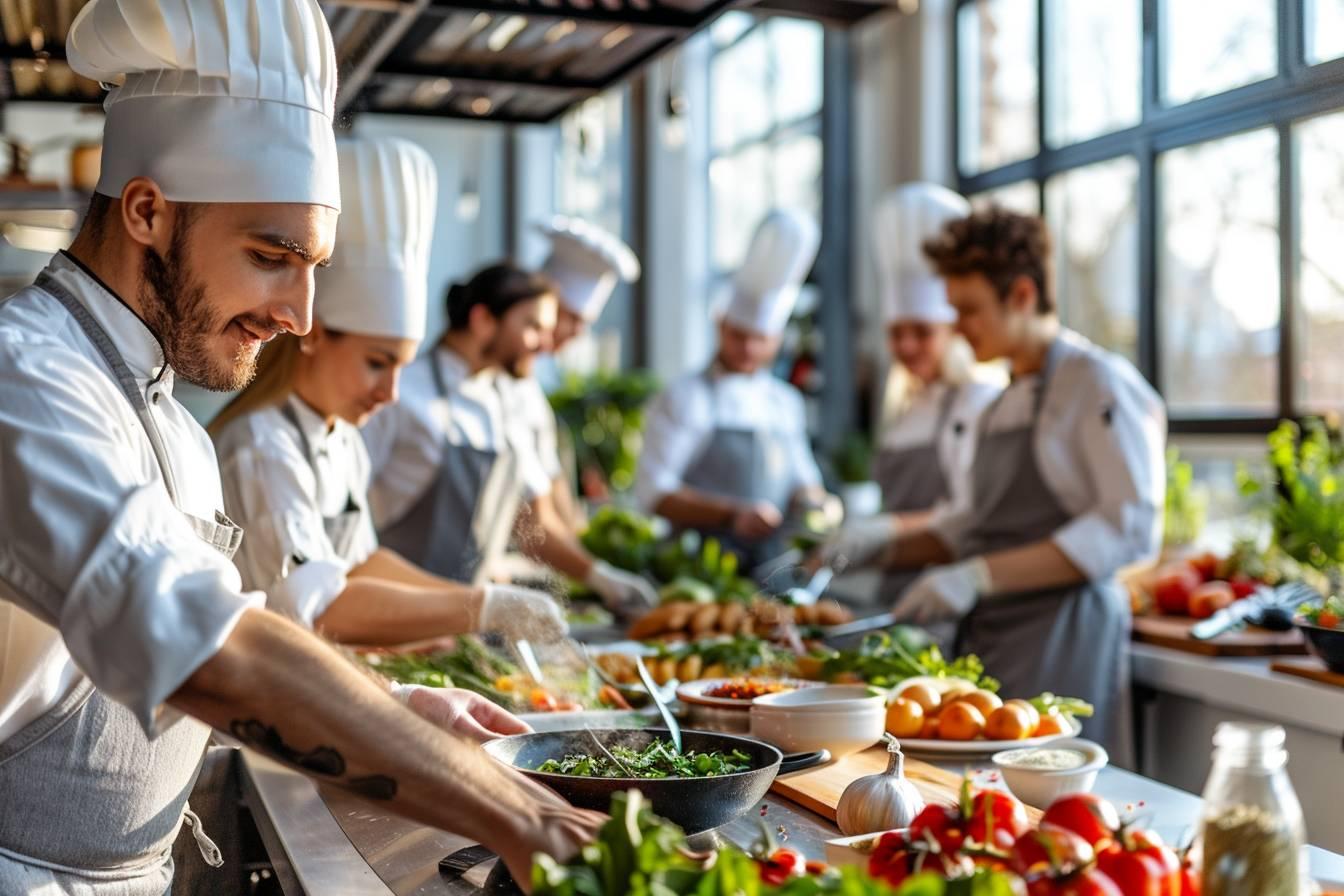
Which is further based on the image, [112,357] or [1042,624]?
[1042,624]

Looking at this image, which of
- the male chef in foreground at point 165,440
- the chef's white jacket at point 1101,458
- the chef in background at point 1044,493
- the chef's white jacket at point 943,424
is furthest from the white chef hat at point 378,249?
the chef's white jacket at point 943,424

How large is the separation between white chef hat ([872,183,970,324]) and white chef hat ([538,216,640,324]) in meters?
1.02

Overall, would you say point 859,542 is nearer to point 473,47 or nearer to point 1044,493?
point 1044,493

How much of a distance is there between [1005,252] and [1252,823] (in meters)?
2.53

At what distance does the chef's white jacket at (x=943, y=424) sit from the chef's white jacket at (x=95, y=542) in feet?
10.6

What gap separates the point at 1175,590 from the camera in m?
3.78

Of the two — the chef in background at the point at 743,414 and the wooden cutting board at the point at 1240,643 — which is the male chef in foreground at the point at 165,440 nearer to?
the wooden cutting board at the point at 1240,643

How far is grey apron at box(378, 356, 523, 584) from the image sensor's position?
3877mm

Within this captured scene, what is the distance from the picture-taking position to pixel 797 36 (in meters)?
7.24

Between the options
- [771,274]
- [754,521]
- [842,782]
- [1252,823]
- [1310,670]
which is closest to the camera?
[1252,823]

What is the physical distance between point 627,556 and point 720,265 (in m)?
4.22

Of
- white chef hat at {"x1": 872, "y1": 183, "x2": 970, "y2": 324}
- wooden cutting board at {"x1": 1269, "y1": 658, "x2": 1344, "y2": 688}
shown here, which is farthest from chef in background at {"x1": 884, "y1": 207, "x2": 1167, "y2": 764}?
white chef hat at {"x1": 872, "y1": 183, "x2": 970, "y2": 324}

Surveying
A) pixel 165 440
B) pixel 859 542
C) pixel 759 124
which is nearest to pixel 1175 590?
pixel 859 542

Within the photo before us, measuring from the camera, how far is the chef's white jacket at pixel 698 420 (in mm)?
5320
